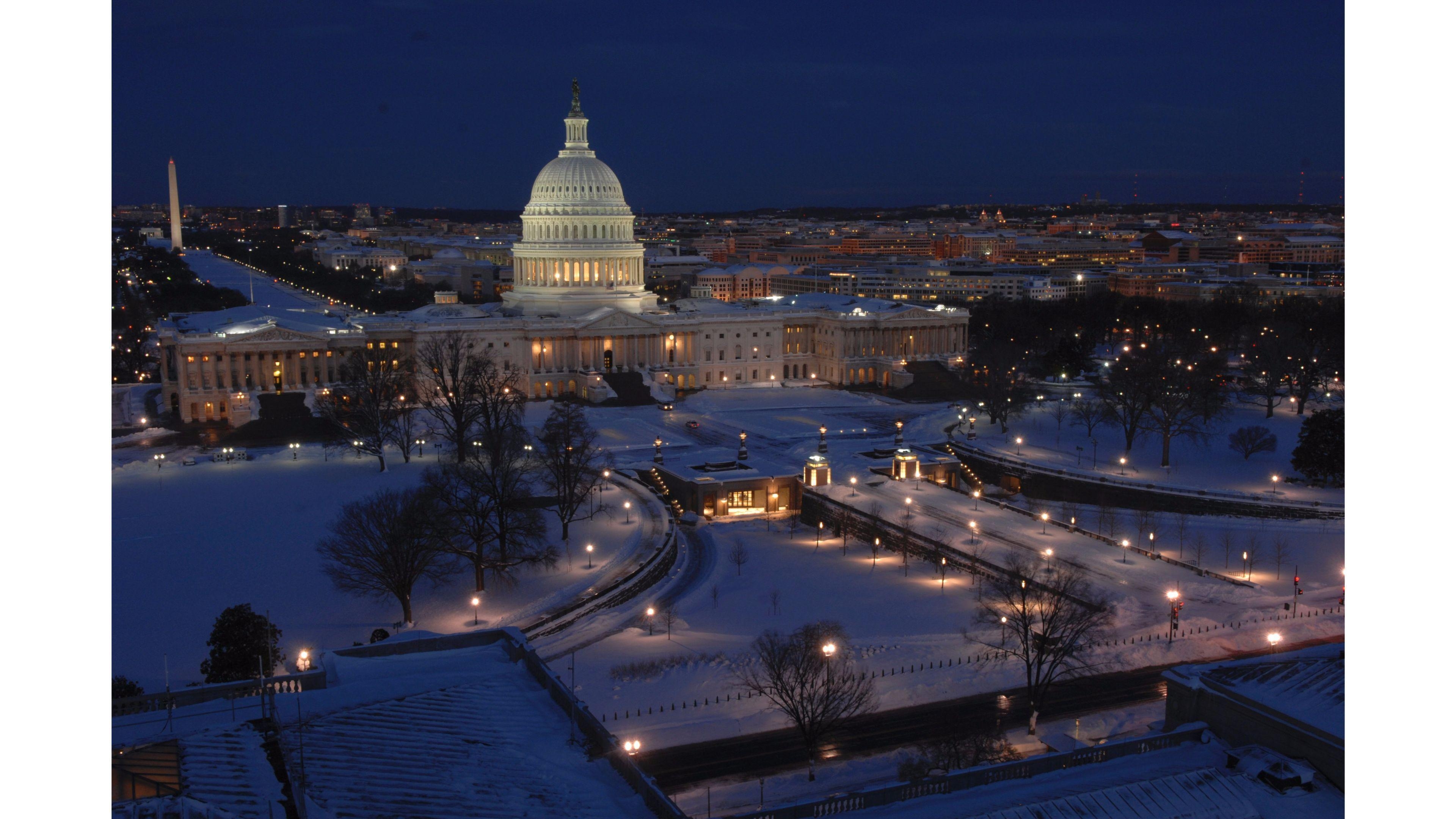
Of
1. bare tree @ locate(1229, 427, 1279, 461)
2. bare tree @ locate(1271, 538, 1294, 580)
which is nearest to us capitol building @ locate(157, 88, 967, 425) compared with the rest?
bare tree @ locate(1229, 427, 1279, 461)

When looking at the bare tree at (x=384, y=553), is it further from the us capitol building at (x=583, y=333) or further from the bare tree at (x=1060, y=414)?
the bare tree at (x=1060, y=414)

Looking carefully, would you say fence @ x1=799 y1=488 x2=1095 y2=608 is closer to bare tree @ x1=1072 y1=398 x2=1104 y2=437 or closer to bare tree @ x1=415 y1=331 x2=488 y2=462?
bare tree @ x1=415 y1=331 x2=488 y2=462

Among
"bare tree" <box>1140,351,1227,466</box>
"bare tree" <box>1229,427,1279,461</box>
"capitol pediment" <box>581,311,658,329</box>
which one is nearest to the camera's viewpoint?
"bare tree" <box>1229,427,1279,461</box>

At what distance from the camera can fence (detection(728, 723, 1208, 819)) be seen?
1848 cm

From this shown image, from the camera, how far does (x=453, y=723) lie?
19188 mm

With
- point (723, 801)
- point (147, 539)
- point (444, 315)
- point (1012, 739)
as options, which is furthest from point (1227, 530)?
point (444, 315)

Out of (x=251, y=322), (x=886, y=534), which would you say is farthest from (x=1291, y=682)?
(x=251, y=322)

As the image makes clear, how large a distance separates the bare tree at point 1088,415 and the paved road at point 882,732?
31756 millimetres

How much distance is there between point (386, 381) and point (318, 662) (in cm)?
3579

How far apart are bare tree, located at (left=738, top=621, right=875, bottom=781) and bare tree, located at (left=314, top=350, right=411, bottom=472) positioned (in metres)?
24.6

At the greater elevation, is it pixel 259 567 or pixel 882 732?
pixel 259 567

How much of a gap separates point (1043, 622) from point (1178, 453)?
32.1 m

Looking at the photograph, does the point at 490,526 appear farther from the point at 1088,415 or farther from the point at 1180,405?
the point at 1088,415

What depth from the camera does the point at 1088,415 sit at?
6144cm
